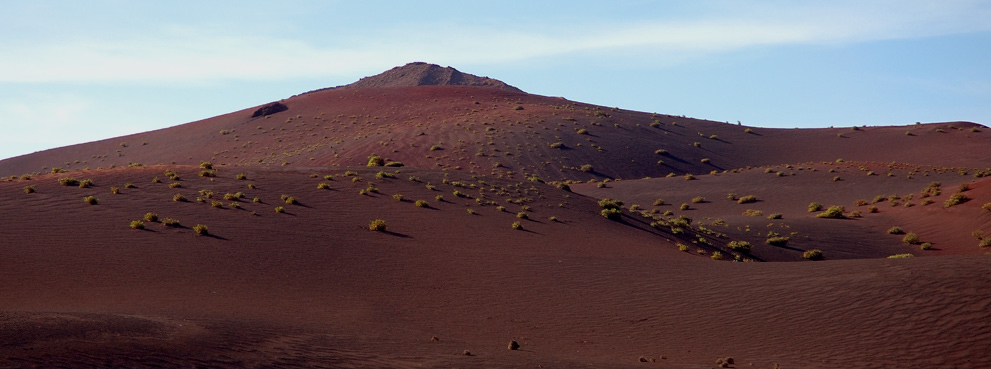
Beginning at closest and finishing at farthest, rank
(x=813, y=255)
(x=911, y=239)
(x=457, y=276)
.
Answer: (x=457, y=276) → (x=813, y=255) → (x=911, y=239)

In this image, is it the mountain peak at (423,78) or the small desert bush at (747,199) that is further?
the mountain peak at (423,78)

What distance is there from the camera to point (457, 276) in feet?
66.5

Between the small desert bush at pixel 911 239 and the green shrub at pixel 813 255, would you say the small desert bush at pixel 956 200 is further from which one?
the green shrub at pixel 813 255

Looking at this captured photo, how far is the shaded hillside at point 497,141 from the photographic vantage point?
64.1m

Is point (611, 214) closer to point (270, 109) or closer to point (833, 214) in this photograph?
point (833, 214)

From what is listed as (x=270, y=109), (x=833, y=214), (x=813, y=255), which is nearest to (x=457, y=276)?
(x=813, y=255)

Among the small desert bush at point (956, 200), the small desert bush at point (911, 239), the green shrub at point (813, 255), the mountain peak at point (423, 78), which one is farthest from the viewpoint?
the mountain peak at point (423, 78)

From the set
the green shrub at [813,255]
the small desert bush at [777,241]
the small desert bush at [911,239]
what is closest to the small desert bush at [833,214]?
the small desert bush at [911,239]

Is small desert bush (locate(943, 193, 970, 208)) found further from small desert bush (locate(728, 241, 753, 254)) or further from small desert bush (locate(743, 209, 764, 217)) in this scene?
small desert bush (locate(728, 241, 753, 254))

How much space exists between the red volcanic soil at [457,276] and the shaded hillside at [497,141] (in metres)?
17.7

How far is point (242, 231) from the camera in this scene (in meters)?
23.1

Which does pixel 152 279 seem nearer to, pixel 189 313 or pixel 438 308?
pixel 189 313

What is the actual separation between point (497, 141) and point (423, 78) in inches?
3027

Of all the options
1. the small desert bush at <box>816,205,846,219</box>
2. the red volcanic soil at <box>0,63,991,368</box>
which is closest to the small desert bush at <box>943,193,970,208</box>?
the red volcanic soil at <box>0,63,991,368</box>
